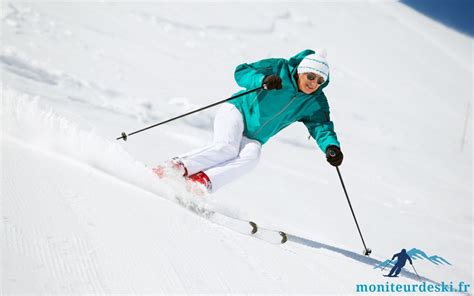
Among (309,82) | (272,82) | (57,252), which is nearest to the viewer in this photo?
(57,252)

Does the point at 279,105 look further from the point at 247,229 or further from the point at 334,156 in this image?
the point at 247,229

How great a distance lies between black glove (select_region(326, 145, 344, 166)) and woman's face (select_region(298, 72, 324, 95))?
513 mm

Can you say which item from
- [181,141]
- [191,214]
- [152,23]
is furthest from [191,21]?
[191,214]

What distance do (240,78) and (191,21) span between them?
454 inches

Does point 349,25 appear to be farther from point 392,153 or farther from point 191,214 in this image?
point 191,214

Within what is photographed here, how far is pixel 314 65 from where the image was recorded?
3.53 m

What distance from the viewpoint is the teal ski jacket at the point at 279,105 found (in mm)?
3617

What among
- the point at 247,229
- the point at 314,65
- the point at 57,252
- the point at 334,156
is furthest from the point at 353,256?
the point at 57,252

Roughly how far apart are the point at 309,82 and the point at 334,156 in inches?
25.0

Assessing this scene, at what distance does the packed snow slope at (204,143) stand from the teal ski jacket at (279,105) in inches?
29.6

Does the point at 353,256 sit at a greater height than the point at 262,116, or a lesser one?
lesser

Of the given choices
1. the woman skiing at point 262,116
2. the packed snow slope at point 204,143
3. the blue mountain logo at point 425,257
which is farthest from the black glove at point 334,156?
the blue mountain logo at point 425,257

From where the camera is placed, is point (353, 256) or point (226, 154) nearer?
point (353, 256)

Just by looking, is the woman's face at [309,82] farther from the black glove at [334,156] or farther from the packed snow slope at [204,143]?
the packed snow slope at [204,143]
